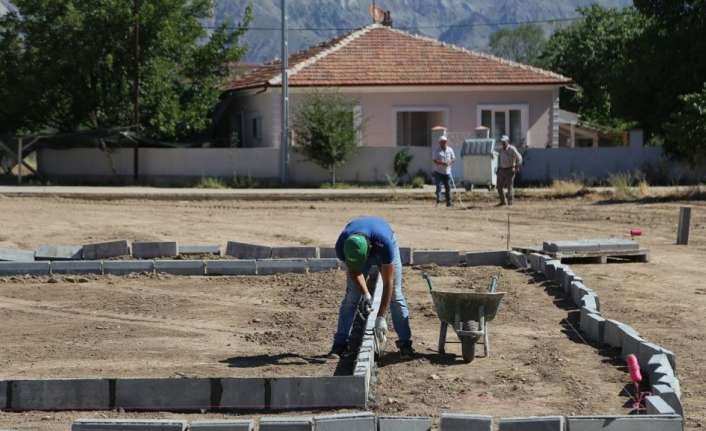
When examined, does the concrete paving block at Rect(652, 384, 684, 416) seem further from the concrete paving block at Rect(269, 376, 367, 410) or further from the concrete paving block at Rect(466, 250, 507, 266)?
the concrete paving block at Rect(466, 250, 507, 266)

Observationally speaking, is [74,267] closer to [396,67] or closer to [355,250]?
[355,250]

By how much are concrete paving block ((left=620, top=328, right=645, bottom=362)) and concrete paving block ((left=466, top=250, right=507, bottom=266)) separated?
639cm

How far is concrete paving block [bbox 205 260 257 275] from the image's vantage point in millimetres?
15867

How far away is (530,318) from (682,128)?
1612 cm

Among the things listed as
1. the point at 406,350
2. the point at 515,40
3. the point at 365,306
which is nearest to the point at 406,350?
the point at 406,350

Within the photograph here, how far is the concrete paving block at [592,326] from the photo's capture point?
10.9 m

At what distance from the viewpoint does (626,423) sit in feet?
23.9

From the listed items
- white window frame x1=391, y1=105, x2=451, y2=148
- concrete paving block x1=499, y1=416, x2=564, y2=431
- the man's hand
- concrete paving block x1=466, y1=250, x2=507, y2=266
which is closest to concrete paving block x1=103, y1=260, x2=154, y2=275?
concrete paving block x1=466, y1=250, x2=507, y2=266

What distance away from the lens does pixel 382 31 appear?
134 ft

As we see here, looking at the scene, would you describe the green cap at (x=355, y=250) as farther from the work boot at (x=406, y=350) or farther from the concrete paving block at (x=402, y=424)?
the concrete paving block at (x=402, y=424)

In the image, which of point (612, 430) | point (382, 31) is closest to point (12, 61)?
point (382, 31)

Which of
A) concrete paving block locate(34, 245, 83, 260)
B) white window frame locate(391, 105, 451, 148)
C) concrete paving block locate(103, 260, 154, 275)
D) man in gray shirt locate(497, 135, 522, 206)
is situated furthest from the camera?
white window frame locate(391, 105, 451, 148)

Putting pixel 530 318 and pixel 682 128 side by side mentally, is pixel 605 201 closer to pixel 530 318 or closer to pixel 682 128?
pixel 682 128

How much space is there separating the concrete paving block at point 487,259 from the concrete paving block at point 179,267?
355 cm
